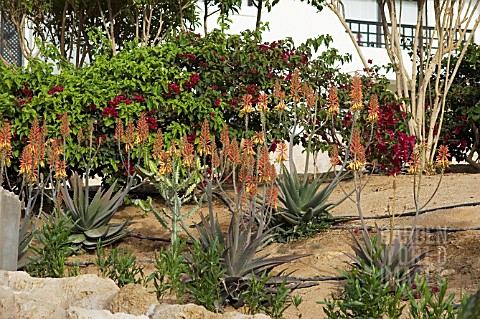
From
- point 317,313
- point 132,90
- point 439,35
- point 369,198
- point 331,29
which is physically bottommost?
point 317,313

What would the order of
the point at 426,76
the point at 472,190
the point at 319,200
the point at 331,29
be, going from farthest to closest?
1. the point at 331,29
2. the point at 426,76
3. the point at 472,190
4. the point at 319,200

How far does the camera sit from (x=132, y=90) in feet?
28.7

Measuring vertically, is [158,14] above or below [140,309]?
above

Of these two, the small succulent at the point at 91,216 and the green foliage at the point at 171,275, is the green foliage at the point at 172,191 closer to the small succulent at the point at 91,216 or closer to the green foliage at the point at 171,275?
the small succulent at the point at 91,216

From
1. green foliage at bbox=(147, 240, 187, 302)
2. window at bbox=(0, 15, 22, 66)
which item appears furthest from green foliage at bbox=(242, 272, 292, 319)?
window at bbox=(0, 15, 22, 66)

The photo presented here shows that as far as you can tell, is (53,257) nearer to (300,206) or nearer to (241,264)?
(241,264)

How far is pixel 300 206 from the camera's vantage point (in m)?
7.00

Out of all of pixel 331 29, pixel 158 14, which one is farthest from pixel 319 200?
pixel 331 29

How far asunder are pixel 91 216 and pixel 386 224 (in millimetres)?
2454

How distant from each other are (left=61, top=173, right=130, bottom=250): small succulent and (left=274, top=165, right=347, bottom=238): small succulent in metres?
1.30

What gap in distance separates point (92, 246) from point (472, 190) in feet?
11.7

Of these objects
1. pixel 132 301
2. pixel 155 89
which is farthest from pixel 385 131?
pixel 132 301

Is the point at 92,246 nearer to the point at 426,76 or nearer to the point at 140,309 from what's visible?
the point at 140,309

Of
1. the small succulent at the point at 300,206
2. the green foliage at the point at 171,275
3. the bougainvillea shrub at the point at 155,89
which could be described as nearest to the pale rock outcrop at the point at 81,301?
the green foliage at the point at 171,275
